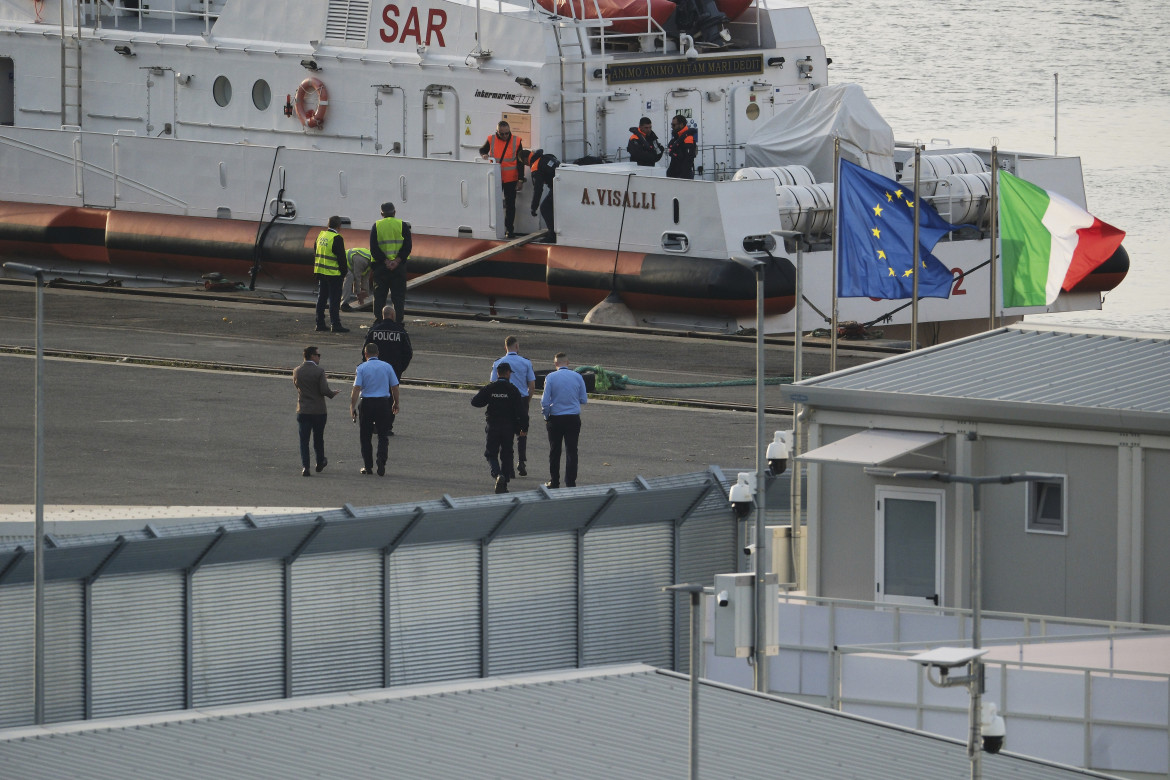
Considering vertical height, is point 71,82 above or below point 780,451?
above

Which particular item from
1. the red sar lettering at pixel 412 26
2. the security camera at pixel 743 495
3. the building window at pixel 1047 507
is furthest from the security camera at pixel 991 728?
the red sar lettering at pixel 412 26

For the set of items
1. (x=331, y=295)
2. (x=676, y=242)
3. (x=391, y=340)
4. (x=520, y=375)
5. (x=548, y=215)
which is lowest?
(x=520, y=375)

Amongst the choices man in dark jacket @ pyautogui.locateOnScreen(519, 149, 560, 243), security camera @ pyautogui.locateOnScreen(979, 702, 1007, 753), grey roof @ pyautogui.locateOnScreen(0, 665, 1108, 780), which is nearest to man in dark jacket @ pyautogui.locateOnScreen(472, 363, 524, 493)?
grey roof @ pyautogui.locateOnScreen(0, 665, 1108, 780)

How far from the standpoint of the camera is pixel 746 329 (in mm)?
24406

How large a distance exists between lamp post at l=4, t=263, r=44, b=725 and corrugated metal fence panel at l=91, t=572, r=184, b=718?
1.68ft

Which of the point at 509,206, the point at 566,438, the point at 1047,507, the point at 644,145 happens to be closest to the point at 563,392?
the point at 566,438

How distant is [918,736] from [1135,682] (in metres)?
2.22

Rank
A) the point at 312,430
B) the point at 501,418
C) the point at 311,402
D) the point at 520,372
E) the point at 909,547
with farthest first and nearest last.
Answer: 1. the point at 312,430
2. the point at 311,402
3. the point at 520,372
4. the point at 501,418
5. the point at 909,547

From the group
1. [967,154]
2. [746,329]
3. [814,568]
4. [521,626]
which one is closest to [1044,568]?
[814,568]

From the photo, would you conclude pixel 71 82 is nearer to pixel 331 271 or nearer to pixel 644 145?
pixel 331 271

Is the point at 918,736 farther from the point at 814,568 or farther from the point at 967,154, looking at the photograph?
the point at 967,154

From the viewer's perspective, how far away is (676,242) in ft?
79.8

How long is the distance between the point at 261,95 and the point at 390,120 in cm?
226

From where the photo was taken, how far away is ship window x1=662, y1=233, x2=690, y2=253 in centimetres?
2427
